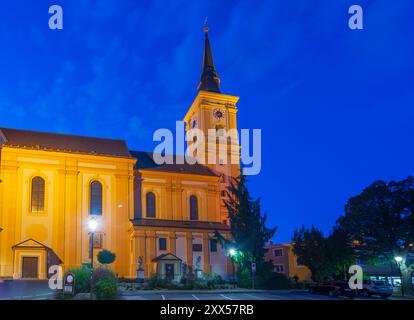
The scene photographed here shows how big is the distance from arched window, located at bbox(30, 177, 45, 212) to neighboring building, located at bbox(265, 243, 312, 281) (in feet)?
94.3

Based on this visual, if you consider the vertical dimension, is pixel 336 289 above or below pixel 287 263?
below

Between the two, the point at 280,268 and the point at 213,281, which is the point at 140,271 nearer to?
the point at 213,281

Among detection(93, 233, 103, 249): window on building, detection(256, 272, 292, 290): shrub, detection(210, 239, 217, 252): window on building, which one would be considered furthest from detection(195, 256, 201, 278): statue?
detection(93, 233, 103, 249): window on building

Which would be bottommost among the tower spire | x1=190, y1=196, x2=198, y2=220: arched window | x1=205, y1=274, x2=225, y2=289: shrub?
x1=205, y1=274, x2=225, y2=289: shrub

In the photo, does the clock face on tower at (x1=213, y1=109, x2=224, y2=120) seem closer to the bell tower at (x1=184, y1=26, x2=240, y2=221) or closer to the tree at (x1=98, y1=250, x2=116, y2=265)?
the bell tower at (x1=184, y1=26, x2=240, y2=221)

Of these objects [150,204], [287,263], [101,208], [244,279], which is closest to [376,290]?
[244,279]

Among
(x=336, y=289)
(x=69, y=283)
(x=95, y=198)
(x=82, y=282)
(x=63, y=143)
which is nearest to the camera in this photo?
(x=69, y=283)

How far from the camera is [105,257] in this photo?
45.6 metres

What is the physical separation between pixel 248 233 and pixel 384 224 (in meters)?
12.8

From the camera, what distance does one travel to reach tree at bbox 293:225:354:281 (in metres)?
43.4

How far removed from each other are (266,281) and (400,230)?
521 inches
